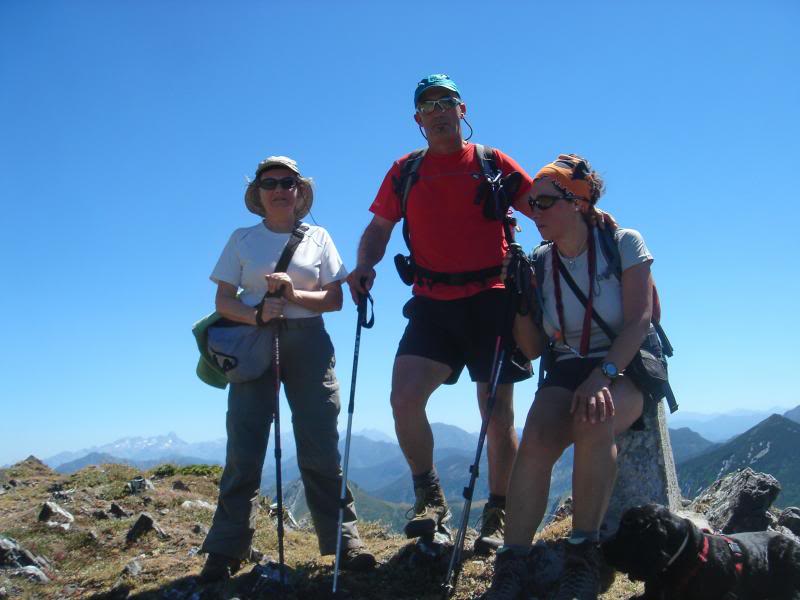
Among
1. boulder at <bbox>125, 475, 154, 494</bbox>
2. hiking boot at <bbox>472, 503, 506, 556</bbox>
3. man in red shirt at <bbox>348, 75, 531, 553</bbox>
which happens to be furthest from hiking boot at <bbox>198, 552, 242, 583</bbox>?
boulder at <bbox>125, 475, 154, 494</bbox>

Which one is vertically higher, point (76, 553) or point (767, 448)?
point (76, 553)

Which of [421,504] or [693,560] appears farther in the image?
[421,504]

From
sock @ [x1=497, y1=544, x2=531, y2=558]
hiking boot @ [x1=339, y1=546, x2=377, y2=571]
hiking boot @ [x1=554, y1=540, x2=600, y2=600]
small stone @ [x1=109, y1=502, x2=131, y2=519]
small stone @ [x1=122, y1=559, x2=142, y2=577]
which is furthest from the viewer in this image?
small stone @ [x1=109, y1=502, x2=131, y2=519]

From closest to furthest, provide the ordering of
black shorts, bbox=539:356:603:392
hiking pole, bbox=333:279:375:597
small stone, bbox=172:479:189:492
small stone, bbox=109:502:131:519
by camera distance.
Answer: black shorts, bbox=539:356:603:392 → hiking pole, bbox=333:279:375:597 → small stone, bbox=109:502:131:519 → small stone, bbox=172:479:189:492

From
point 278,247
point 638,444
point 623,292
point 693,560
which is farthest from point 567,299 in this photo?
point 278,247

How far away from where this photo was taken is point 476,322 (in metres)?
6.40

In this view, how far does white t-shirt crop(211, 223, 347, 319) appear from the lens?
20.8ft

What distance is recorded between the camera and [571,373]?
5395mm

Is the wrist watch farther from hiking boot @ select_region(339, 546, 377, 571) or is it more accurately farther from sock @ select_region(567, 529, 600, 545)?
hiking boot @ select_region(339, 546, 377, 571)

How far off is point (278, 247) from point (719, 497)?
16.8 ft

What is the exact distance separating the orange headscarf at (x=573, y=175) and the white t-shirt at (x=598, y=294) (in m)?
0.37

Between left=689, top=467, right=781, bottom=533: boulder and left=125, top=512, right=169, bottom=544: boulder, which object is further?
left=125, top=512, right=169, bottom=544: boulder

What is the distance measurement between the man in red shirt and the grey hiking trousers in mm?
675

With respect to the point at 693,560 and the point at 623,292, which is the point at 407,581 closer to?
the point at 693,560
